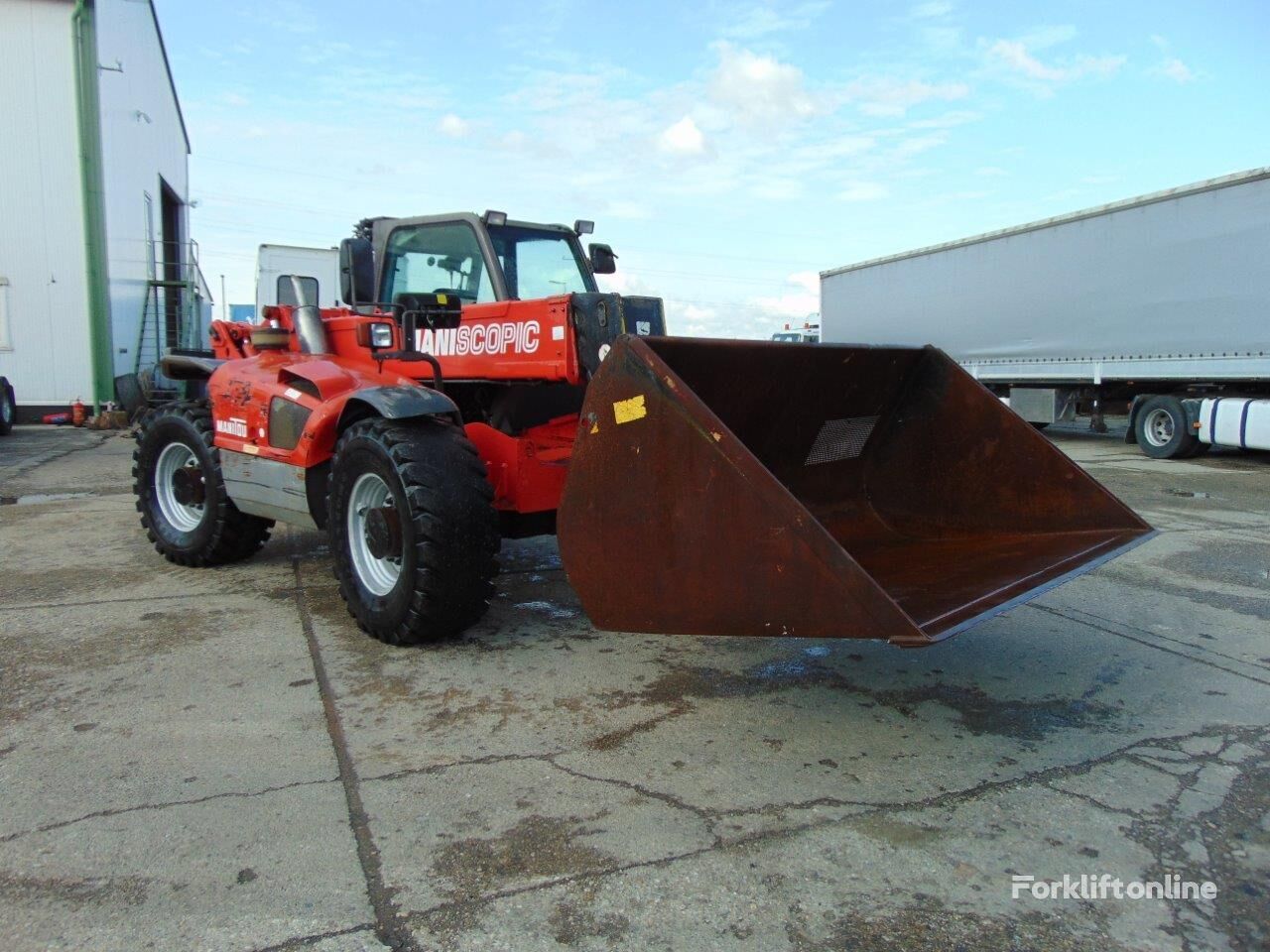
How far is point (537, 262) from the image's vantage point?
218 inches

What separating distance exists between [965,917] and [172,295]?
2614 cm

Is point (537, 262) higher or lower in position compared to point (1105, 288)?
lower

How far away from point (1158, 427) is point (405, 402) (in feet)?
41.6

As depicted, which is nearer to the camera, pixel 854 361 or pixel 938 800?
pixel 938 800

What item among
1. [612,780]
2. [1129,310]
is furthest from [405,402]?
[1129,310]

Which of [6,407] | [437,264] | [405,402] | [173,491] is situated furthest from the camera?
[6,407]

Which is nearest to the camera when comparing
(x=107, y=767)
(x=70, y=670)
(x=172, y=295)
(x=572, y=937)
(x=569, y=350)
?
(x=572, y=937)

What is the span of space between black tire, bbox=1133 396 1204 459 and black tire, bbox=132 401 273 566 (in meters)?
12.1

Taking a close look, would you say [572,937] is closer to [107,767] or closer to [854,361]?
[107,767]

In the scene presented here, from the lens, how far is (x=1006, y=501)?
433 cm

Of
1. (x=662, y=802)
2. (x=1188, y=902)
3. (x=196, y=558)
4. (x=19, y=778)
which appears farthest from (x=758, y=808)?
(x=196, y=558)

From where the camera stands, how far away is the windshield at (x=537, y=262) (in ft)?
17.4

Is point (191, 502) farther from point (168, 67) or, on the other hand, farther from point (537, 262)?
point (168, 67)

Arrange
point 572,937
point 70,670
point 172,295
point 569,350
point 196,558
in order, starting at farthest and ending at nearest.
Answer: point 172,295, point 196,558, point 569,350, point 70,670, point 572,937
